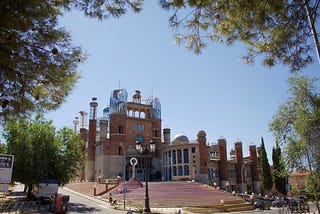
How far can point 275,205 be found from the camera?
36.7m

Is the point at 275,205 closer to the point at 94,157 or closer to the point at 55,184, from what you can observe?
the point at 55,184

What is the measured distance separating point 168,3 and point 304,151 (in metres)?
8.08

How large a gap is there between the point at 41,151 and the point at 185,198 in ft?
53.1

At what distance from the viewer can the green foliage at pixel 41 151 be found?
2592 centimetres

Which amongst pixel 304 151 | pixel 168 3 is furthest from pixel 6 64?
pixel 304 151

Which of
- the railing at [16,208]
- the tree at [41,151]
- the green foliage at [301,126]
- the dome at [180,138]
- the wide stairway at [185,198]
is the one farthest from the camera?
the dome at [180,138]

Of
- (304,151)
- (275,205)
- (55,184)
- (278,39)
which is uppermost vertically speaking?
(278,39)

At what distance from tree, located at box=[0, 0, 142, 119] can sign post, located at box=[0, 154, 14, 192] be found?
12.8 ft

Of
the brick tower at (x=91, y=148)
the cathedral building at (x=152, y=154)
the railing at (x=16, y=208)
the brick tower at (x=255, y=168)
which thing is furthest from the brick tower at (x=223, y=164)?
the railing at (x=16, y=208)

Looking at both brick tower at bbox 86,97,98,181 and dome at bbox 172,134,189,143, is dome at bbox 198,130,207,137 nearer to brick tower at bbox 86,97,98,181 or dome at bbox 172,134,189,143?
dome at bbox 172,134,189,143

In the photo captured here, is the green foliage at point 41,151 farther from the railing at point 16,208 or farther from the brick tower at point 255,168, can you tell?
the brick tower at point 255,168

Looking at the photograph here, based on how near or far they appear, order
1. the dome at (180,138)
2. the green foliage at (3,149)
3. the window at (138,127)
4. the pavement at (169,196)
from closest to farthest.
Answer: the green foliage at (3,149) < the pavement at (169,196) < the dome at (180,138) < the window at (138,127)

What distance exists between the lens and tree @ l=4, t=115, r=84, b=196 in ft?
85.0

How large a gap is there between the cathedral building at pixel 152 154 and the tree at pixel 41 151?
59.8 ft
